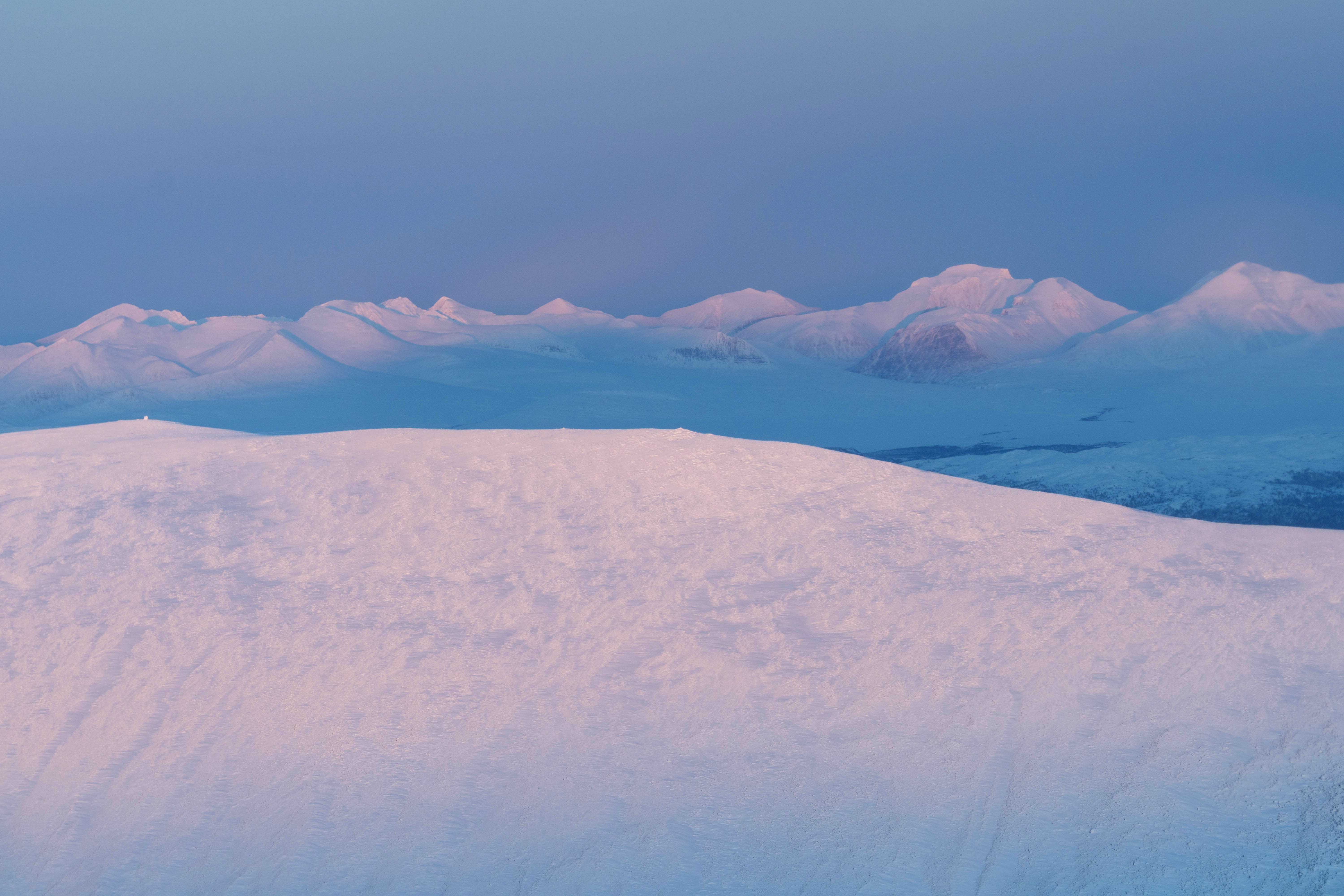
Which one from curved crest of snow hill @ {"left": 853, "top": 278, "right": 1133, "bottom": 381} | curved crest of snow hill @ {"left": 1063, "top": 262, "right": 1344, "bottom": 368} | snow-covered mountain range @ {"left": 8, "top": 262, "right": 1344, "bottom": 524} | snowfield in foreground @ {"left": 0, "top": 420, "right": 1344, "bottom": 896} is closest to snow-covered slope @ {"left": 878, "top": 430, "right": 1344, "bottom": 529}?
snow-covered mountain range @ {"left": 8, "top": 262, "right": 1344, "bottom": 524}

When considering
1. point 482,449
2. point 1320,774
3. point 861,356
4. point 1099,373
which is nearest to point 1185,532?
point 1320,774

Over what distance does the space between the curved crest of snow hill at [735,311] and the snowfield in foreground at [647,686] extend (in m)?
154

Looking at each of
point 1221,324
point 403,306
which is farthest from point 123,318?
point 1221,324

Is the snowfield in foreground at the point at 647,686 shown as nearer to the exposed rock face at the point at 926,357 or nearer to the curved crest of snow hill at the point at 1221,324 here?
the curved crest of snow hill at the point at 1221,324

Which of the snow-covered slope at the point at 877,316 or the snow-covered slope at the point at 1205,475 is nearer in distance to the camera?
the snow-covered slope at the point at 1205,475

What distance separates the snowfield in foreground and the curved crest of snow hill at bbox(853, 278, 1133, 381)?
104772 mm

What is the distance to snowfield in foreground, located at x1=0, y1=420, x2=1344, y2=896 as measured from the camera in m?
9.55

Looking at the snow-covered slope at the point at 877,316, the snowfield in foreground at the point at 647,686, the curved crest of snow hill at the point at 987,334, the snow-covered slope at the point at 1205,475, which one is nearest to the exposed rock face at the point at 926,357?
the curved crest of snow hill at the point at 987,334

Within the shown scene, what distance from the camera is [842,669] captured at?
1191 centimetres

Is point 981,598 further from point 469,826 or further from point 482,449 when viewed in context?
point 482,449

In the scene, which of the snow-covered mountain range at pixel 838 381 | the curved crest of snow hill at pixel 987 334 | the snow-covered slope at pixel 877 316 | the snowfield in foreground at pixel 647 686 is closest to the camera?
the snowfield in foreground at pixel 647 686

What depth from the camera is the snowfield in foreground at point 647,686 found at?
955 centimetres

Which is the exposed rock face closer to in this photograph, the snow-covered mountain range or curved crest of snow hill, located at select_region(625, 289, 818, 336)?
the snow-covered mountain range

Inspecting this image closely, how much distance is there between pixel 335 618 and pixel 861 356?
450 ft
